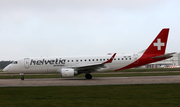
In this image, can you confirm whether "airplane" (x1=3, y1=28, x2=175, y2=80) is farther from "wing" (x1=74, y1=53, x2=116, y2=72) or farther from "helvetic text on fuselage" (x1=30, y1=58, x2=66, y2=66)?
"wing" (x1=74, y1=53, x2=116, y2=72)

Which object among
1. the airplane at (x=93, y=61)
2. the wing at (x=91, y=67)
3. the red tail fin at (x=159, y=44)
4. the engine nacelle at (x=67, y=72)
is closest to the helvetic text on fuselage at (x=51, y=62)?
the airplane at (x=93, y=61)

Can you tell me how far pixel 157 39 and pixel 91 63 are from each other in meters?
9.78

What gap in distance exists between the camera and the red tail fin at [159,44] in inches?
1198

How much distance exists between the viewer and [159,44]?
3048 centimetres

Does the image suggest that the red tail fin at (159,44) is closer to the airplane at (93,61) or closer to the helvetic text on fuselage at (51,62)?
the airplane at (93,61)

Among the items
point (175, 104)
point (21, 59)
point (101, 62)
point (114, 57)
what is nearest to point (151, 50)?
point (114, 57)

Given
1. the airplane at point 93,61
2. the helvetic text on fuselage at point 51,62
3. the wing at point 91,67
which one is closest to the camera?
the wing at point 91,67

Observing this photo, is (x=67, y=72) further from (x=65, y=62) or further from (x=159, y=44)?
(x=159, y=44)

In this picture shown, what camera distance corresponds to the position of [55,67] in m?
30.2

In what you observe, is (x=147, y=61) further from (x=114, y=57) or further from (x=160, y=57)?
(x=114, y=57)

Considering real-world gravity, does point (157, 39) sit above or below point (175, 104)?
above

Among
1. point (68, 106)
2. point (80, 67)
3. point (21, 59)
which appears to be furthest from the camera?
point (21, 59)

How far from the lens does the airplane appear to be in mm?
29922

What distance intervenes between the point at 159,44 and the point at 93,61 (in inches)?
371
